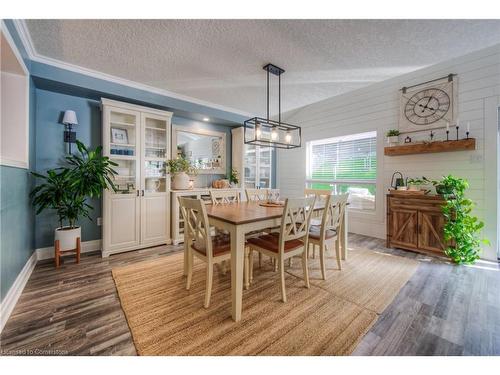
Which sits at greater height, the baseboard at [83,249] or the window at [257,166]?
the window at [257,166]

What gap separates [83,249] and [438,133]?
577cm

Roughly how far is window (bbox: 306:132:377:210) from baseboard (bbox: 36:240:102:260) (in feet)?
14.6

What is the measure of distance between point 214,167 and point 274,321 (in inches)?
135

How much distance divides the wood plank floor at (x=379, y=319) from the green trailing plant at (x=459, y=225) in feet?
0.75

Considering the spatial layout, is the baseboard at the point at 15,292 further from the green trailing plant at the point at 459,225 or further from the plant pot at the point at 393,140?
the plant pot at the point at 393,140

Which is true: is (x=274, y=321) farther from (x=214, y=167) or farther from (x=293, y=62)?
(x=214, y=167)

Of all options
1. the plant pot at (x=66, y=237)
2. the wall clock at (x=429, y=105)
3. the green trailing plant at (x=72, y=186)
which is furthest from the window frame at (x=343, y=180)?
the plant pot at (x=66, y=237)

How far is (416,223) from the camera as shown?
122 inches

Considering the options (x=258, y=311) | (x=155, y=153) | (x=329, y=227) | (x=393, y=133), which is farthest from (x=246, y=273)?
(x=393, y=133)

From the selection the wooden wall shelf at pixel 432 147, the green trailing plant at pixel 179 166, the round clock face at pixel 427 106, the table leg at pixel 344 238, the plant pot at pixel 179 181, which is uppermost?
the round clock face at pixel 427 106

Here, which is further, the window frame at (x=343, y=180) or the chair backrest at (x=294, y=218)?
the window frame at (x=343, y=180)

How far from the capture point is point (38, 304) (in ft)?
6.00

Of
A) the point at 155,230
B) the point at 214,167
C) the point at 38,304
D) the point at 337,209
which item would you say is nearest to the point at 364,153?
the point at 337,209

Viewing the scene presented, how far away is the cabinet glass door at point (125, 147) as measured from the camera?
3162mm
